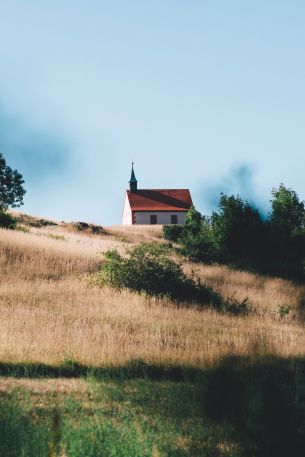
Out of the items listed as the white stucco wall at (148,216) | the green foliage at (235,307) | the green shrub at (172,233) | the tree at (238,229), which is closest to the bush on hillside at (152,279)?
the green foliage at (235,307)

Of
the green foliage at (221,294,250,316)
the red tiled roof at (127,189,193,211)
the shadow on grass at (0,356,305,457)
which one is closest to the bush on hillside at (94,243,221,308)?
the green foliage at (221,294,250,316)

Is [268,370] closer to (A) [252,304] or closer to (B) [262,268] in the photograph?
(A) [252,304]

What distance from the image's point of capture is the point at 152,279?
54.7 feet

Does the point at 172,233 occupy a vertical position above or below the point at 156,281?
above

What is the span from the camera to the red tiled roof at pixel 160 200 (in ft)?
234

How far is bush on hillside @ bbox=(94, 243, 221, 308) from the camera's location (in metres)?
16.3

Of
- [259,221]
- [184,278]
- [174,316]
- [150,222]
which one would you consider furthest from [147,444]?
[150,222]

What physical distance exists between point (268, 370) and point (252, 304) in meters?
9.28

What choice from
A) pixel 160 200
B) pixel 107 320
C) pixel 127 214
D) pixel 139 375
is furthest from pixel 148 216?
pixel 139 375

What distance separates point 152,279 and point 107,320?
5.41 m

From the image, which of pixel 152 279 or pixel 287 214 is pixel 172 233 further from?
pixel 152 279

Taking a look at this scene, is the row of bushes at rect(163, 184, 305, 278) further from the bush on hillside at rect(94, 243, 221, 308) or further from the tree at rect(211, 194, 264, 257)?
the bush on hillside at rect(94, 243, 221, 308)

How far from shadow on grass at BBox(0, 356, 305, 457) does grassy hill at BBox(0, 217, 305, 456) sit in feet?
0.05

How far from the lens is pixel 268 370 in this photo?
763 centimetres
